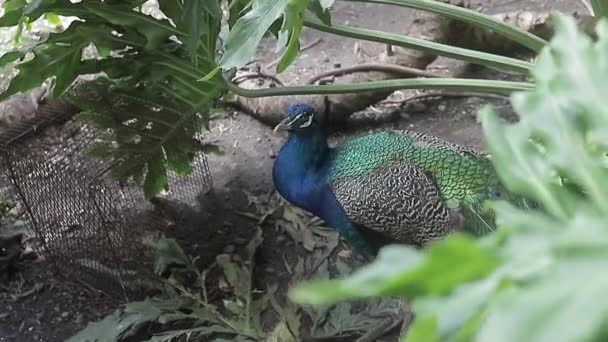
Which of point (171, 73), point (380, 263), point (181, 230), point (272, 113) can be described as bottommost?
point (181, 230)

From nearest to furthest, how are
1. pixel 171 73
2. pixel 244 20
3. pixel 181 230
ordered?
pixel 244 20
pixel 171 73
pixel 181 230

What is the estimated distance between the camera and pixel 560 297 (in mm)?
418

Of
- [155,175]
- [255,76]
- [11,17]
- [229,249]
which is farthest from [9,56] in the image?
[255,76]

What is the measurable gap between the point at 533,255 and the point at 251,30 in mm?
923

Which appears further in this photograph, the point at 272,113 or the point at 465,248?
the point at 272,113

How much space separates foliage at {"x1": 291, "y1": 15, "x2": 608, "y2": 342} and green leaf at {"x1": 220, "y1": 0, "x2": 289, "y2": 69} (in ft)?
2.41

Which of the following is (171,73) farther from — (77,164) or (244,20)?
(244,20)

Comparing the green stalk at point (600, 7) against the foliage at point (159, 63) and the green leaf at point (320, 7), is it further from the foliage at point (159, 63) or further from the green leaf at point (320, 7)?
the green leaf at point (320, 7)

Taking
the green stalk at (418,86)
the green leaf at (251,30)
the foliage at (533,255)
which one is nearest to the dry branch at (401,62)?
the green stalk at (418,86)

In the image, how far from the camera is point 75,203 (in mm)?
1970

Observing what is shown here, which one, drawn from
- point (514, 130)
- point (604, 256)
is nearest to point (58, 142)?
point (514, 130)

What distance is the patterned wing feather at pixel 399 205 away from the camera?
1711mm

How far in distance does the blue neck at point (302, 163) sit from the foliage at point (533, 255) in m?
1.31

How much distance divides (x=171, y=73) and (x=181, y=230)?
54 cm
